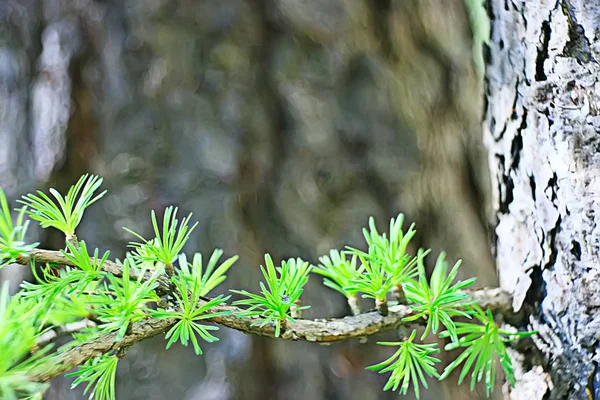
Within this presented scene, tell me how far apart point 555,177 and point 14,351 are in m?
0.27

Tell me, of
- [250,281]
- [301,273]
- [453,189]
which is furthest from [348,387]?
[301,273]

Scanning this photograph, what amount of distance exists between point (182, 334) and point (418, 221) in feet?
1.57

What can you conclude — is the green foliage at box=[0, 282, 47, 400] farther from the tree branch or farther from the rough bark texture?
the rough bark texture

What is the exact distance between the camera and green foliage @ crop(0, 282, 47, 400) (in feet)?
0.57

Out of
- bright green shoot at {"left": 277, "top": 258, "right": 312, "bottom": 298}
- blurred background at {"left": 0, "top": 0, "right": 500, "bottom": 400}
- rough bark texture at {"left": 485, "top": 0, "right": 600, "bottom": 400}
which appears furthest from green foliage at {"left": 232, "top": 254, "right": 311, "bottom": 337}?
blurred background at {"left": 0, "top": 0, "right": 500, "bottom": 400}

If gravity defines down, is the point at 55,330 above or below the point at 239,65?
below

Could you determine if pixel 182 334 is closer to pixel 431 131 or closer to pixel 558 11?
pixel 558 11

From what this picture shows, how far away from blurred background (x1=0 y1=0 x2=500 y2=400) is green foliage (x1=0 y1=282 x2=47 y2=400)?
0.40 metres

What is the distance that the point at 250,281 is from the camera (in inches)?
23.8

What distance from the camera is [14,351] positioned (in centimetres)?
18

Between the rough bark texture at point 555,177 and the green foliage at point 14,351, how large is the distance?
10.3 inches

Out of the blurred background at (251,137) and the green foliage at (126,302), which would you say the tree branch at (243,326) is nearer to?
the green foliage at (126,302)

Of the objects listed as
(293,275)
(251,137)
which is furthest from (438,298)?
(251,137)

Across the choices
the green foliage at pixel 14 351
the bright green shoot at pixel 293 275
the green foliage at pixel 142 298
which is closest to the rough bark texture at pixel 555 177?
the green foliage at pixel 142 298
